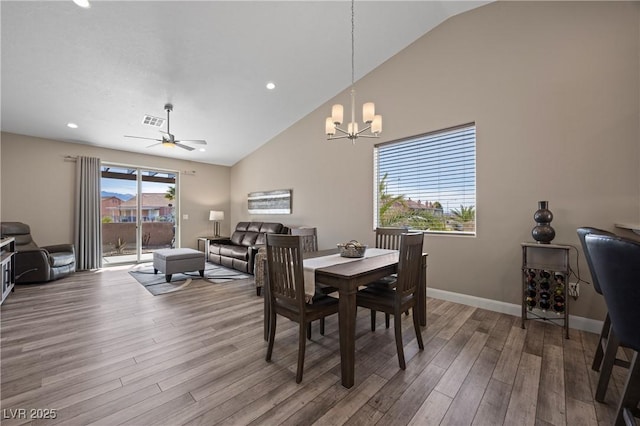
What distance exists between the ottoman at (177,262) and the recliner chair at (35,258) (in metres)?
1.53

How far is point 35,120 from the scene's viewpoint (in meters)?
4.55

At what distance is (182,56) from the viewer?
351cm

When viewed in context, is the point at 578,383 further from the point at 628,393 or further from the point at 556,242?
the point at 556,242

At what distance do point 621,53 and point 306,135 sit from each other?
4.35 meters

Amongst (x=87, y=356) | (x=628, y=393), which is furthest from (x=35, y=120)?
(x=628, y=393)

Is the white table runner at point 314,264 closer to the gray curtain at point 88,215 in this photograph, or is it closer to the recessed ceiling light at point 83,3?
the recessed ceiling light at point 83,3

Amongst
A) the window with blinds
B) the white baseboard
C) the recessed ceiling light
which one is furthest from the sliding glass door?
the white baseboard

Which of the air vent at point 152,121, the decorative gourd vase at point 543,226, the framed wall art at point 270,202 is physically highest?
the air vent at point 152,121

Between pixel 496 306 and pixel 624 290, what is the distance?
2.35 meters

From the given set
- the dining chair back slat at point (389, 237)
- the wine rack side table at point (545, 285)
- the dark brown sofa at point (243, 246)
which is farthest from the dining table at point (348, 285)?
the dark brown sofa at point (243, 246)

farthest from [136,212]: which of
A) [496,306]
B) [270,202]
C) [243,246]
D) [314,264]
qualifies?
[496,306]

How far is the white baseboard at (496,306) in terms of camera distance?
2680 millimetres

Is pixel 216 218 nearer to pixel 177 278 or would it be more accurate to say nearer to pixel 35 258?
pixel 177 278

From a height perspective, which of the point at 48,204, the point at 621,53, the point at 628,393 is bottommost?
the point at 628,393
